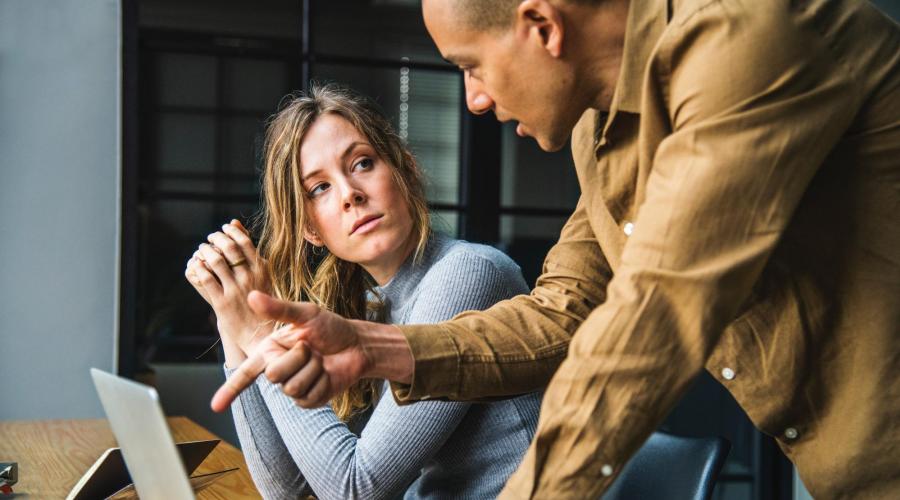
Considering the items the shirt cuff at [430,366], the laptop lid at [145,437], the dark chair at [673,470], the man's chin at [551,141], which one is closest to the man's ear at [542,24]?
the man's chin at [551,141]

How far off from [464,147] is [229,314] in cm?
251

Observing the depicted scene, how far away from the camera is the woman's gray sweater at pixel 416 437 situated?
152 centimetres

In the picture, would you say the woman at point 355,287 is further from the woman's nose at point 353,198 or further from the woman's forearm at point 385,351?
the woman's forearm at point 385,351

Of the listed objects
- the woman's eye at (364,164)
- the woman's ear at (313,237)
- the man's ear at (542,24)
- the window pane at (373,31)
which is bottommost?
the woman's ear at (313,237)

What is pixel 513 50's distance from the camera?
1050 millimetres

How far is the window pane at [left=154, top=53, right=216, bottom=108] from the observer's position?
12.7 feet

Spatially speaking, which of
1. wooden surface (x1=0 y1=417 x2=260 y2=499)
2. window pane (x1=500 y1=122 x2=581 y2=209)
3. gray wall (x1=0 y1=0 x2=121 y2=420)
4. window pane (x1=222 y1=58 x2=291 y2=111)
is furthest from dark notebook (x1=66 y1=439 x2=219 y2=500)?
window pane (x1=500 y1=122 x2=581 y2=209)

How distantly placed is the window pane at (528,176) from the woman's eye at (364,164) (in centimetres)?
222

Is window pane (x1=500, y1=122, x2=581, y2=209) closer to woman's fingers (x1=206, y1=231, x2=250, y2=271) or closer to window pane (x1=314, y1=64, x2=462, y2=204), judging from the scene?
window pane (x1=314, y1=64, x2=462, y2=204)

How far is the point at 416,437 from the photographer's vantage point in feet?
4.98

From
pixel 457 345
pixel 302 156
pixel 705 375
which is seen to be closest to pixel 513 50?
pixel 457 345

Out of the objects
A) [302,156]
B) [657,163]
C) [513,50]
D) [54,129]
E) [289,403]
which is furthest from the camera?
[54,129]

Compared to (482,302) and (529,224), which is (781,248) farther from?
(529,224)

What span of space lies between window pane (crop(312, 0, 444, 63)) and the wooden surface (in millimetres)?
1857
